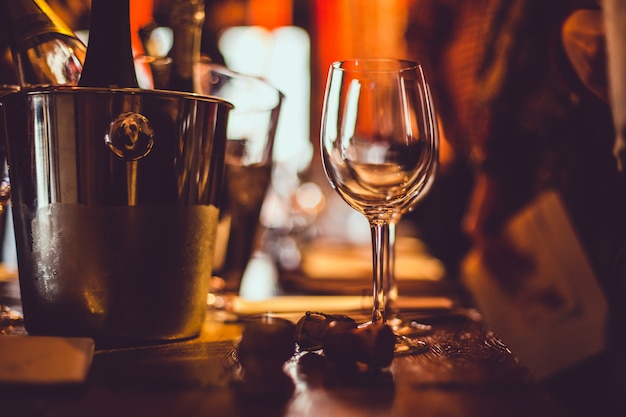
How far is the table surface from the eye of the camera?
0.33 meters

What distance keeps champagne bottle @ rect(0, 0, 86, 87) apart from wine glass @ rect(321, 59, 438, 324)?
24 centimetres

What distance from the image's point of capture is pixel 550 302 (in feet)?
3.76

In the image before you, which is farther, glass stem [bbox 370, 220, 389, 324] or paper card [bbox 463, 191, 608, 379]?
paper card [bbox 463, 191, 608, 379]

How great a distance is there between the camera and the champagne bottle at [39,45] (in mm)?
552

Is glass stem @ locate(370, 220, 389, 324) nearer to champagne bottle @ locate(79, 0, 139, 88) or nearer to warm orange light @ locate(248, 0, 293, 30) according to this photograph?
champagne bottle @ locate(79, 0, 139, 88)

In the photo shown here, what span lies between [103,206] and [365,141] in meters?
0.20

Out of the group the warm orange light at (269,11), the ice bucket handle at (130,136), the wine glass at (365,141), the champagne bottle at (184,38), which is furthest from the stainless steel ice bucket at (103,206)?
the warm orange light at (269,11)

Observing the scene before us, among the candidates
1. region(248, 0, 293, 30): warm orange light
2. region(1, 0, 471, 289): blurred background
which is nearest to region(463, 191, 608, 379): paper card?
region(1, 0, 471, 289): blurred background

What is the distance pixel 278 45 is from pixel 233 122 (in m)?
4.79

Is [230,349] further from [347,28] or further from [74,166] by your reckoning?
[347,28]

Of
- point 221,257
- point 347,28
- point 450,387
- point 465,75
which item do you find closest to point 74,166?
point 450,387

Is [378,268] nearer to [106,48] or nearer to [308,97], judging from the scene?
[106,48]

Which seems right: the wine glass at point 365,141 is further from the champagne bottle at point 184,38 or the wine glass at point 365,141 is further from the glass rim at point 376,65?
the champagne bottle at point 184,38

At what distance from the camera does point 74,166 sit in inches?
18.4
